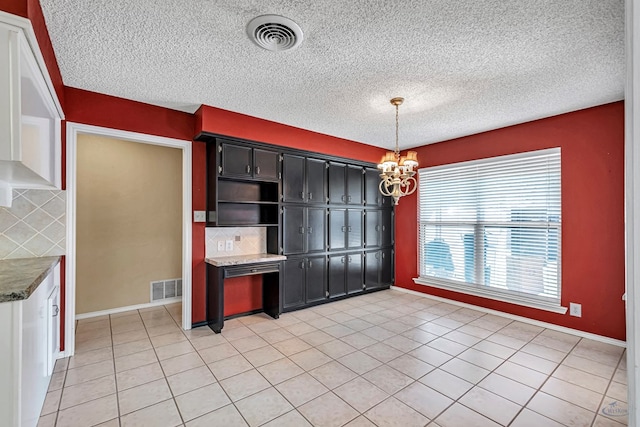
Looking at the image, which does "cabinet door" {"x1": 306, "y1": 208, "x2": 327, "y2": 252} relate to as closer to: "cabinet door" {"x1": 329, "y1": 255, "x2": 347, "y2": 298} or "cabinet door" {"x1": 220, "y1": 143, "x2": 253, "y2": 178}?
"cabinet door" {"x1": 329, "y1": 255, "x2": 347, "y2": 298}

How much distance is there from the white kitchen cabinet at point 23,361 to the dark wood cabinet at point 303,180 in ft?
8.61

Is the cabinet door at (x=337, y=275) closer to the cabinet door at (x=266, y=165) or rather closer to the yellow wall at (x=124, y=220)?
the cabinet door at (x=266, y=165)

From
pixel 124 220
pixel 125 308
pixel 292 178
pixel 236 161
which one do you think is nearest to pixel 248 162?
pixel 236 161

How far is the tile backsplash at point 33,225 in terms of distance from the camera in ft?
8.13

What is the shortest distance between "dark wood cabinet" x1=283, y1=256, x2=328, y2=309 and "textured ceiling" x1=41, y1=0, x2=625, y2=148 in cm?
196

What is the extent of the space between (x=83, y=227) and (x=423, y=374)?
4.24 meters

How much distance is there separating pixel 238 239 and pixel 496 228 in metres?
3.36

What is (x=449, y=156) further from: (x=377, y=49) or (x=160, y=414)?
(x=160, y=414)

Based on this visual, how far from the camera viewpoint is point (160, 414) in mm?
2018

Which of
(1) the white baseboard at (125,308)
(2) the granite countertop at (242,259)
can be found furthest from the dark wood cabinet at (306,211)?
(1) the white baseboard at (125,308)

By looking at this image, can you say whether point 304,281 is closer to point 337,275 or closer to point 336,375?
point 337,275

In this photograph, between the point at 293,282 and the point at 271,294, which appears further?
the point at 293,282

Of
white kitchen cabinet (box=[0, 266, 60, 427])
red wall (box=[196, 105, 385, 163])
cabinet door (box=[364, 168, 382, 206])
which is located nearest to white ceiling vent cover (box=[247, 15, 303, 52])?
red wall (box=[196, 105, 385, 163])

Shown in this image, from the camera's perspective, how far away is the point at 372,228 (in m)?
5.09
